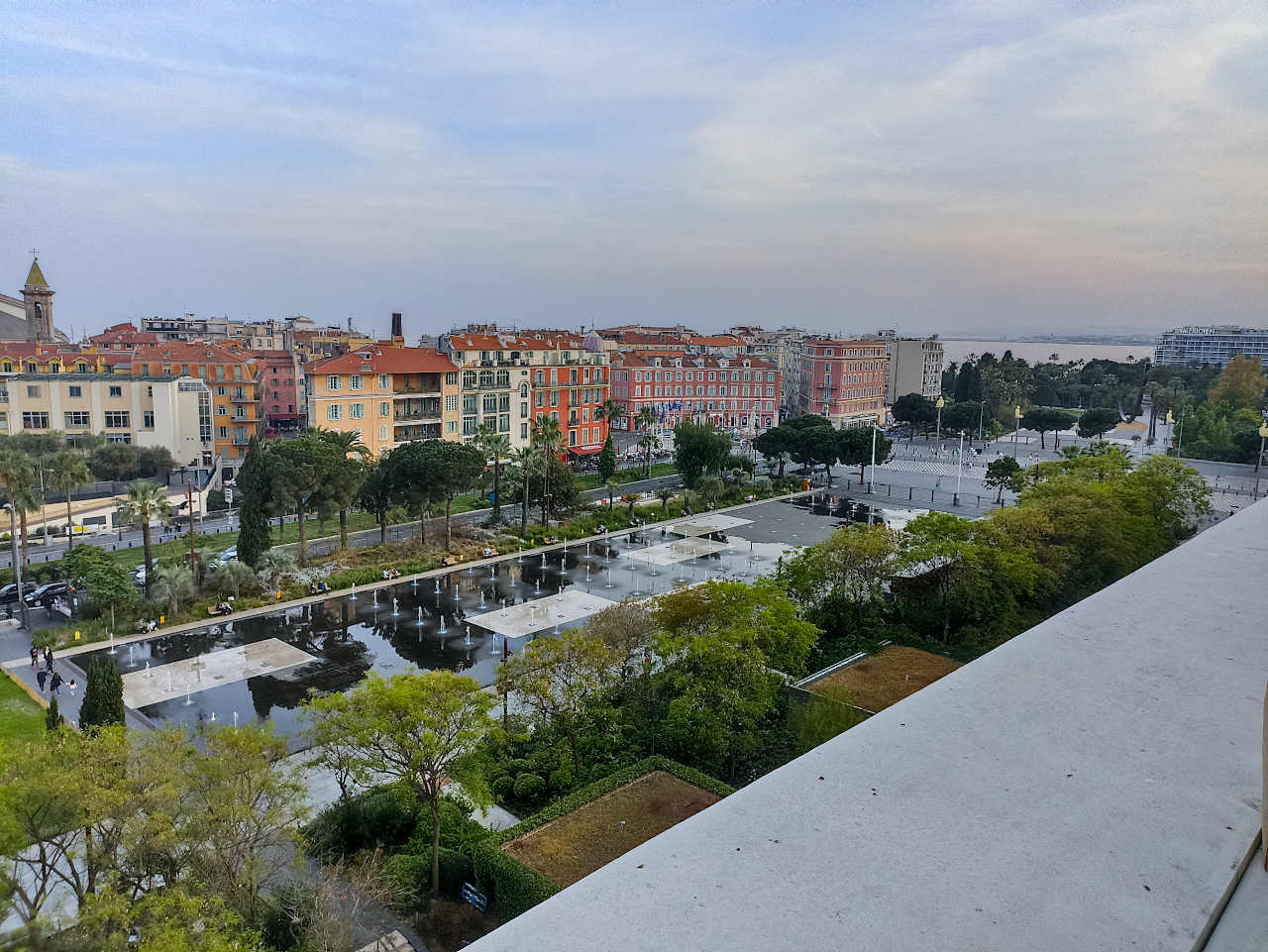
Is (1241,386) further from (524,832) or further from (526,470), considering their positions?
(524,832)

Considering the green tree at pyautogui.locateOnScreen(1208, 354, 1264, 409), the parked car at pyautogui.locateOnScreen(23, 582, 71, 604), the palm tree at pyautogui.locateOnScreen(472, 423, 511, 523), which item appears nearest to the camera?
the parked car at pyautogui.locateOnScreen(23, 582, 71, 604)

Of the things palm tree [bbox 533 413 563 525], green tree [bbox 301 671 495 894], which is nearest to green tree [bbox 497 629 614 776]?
green tree [bbox 301 671 495 894]

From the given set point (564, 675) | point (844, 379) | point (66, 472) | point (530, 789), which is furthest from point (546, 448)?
point (844, 379)

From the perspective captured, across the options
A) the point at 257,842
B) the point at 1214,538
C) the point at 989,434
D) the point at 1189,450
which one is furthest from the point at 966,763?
the point at 989,434

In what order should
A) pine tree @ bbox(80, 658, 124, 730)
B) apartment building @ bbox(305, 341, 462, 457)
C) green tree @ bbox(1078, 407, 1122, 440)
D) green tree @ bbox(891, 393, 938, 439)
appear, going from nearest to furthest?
pine tree @ bbox(80, 658, 124, 730) < apartment building @ bbox(305, 341, 462, 457) < green tree @ bbox(1078, 407, 1122, 440) < green tree @ bbox(891, 393, 938, 439)

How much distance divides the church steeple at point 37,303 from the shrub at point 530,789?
236ft

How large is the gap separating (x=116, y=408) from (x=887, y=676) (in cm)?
4832

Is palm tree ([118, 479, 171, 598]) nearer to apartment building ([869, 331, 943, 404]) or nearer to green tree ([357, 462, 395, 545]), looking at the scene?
green tree ([357, 462, 395, 545])

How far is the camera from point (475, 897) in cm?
1273

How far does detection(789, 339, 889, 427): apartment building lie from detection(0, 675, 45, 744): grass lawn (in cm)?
6224

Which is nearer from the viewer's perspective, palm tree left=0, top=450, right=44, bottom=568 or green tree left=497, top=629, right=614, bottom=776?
green tree left=497, top=629, right=614, bottom=776

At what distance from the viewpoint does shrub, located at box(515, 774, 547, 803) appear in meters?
15.6

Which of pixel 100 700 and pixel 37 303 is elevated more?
pixel 37 303

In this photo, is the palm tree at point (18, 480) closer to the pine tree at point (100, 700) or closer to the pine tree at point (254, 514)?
the pine tree at point (254, 514)
